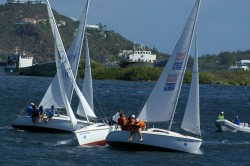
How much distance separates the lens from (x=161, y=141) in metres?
39.8

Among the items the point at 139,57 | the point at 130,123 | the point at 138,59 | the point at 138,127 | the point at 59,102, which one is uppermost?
the point at 139,57

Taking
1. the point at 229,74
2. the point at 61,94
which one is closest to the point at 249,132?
the point at 61,94

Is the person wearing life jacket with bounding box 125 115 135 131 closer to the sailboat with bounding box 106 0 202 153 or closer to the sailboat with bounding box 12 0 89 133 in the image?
the sailboat with bounding box 106 0 202 153

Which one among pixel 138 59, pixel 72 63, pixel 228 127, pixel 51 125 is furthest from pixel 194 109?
pixel 138 59

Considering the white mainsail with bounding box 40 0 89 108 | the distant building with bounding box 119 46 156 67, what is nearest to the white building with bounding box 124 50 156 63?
the distant building with bounding box 119 46 156 67

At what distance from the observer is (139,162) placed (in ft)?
123

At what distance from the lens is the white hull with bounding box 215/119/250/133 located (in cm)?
5581

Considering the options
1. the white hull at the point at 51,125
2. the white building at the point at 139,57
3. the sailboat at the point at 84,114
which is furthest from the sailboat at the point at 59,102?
the white building at the point at 139,57

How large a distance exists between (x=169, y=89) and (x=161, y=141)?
9.78ft

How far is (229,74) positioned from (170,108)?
439ft

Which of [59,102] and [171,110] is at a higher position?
[59,102]

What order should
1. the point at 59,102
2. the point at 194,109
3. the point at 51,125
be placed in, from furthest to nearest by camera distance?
the point at 59,102 < the point at 51,125 < the point at 194,109

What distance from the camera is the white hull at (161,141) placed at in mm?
39750

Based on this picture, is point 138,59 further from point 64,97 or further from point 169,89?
point 169,89
